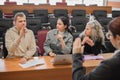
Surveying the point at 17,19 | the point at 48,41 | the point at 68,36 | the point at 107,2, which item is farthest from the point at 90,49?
the point at 107,2

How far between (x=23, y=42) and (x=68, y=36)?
0.75m

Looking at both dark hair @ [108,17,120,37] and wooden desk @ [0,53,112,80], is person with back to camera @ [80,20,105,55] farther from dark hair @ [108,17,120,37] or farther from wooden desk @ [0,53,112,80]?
dark hair @ [108,17,120,37]

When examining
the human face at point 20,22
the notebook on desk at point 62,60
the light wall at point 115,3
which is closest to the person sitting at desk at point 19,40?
the human face at point 20,22

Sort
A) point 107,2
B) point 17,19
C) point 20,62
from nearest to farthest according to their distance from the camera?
point 20,62 → point 17,19 → point 107,2

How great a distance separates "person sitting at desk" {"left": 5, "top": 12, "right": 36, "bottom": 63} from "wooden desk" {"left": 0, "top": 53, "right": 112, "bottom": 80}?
0.37m

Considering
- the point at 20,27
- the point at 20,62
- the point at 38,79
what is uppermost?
the point at 20,27

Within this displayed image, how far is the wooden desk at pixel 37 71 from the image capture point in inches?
90.2

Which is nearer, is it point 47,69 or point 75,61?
point 75,61

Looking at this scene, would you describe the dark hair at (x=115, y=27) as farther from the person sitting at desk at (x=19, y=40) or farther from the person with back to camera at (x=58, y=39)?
the person with back to camera at (x=58, y=39)

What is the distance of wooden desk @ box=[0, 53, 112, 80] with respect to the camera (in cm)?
229

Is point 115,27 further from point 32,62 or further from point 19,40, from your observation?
point 19,40

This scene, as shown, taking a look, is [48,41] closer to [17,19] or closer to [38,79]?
[17,19]

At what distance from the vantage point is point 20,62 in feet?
8.41

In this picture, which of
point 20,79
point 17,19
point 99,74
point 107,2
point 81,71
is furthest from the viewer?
point 107,2
